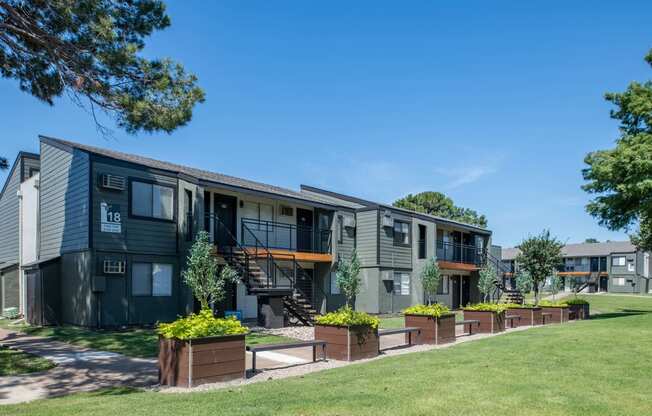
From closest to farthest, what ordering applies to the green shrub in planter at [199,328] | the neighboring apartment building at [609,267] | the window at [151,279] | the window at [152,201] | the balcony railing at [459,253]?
the green shrub in planter at [199,328] < the window at [151,279] < the window at [152,201] < the balcony railing at [459,253] < the neighboring apartment building at [609,267]

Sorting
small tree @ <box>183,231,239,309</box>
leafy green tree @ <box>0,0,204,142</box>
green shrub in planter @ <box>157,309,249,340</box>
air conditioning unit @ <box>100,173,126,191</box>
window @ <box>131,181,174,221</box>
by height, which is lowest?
green shrub in planter @ <box>157,309,249,340</box>

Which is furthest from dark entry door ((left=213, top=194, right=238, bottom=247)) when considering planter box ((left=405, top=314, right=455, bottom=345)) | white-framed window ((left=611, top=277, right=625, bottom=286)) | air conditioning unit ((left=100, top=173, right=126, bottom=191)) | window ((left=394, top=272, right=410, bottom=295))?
white-framed window ((left=611, top=277, right=625, bottom=286))

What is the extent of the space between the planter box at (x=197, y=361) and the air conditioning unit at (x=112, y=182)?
981cm

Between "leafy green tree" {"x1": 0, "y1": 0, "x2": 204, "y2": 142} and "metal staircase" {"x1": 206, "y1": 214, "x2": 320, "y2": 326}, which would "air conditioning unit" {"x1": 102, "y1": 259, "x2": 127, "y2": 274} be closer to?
"metal staircase" {"x1": 206, "y1": 214, "x2": 320, "y2": 326}

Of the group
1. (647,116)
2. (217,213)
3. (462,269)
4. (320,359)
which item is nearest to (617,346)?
(320,359)

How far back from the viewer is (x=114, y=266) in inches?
673

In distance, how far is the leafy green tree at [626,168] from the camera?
2323cm

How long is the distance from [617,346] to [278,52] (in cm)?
1399

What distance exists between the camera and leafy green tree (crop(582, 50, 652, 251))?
2323cm

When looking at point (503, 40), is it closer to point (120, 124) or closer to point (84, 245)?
point (120, 124)

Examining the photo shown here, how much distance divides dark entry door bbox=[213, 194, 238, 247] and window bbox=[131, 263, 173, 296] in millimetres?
2725

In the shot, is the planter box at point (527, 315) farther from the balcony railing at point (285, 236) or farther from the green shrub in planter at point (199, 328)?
the green shrub in planter at point (199, 328)

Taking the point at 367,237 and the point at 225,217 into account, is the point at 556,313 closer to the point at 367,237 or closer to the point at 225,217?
the point at 367,237

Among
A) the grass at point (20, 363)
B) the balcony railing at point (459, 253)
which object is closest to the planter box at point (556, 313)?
the balcony railing at point (459, 253)
